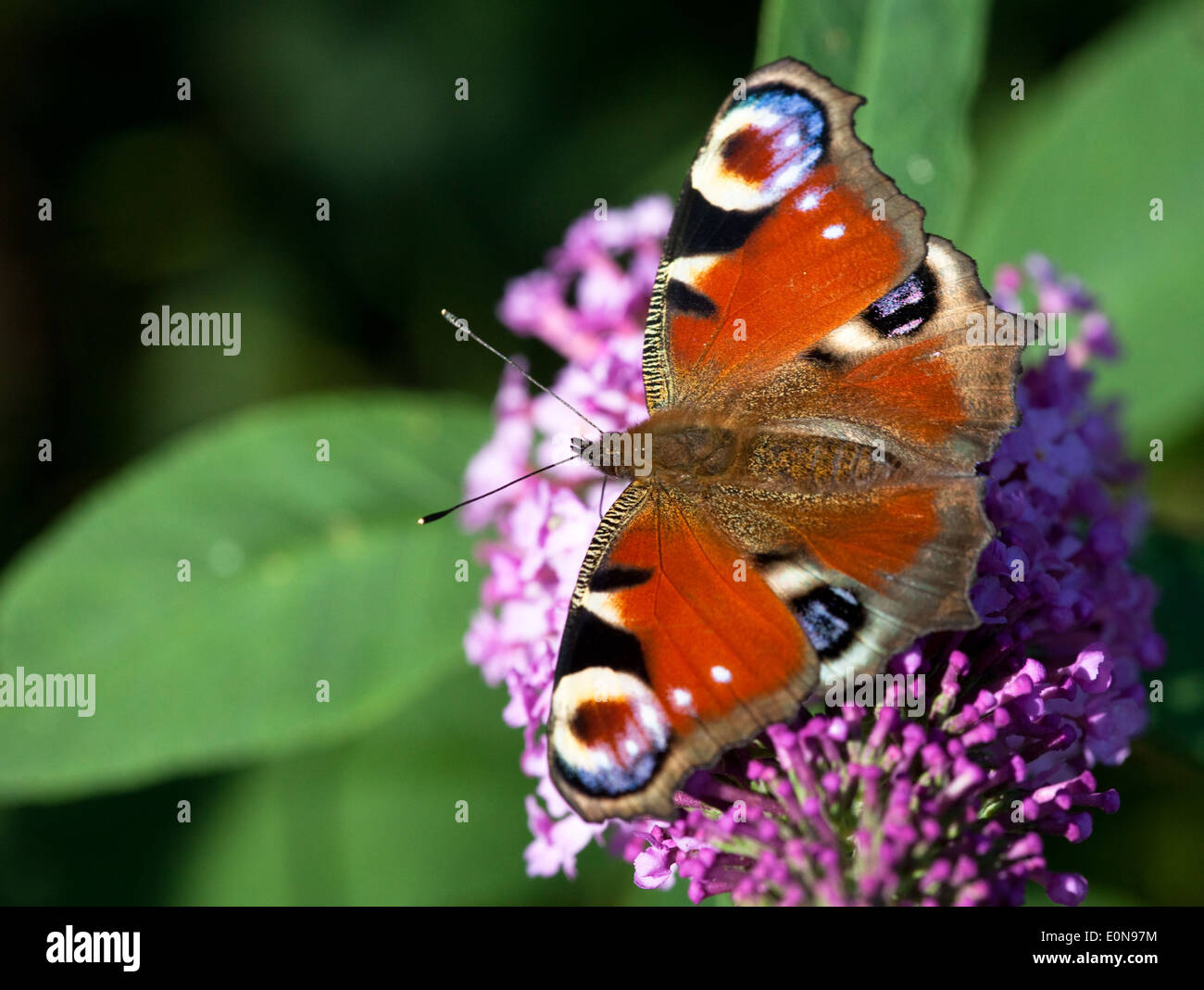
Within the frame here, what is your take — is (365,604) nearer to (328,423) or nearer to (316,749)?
(328,423)

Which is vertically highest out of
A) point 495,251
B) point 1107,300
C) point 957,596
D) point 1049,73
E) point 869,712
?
point 1049,73

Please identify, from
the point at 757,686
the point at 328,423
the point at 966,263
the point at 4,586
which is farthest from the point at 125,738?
the point at 966,263

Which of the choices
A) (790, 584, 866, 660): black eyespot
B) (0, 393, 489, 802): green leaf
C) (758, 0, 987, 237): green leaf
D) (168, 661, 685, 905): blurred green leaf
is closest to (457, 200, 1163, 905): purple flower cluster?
(790, 584, 866, 660): black eyespot

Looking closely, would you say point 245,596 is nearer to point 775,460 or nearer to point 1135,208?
point 775,460

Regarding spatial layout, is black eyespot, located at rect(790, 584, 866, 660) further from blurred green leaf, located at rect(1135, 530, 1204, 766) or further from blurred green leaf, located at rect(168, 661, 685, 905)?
blurred green leaf, located at rect(168, 661, 685, 905)

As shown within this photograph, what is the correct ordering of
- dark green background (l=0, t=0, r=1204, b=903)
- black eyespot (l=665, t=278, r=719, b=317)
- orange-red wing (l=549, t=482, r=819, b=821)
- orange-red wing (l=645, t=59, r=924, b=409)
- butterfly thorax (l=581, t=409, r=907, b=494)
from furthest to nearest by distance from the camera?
dark green background (l=0, t=0, r=1204, b=903) → black eyespot (l=665, t=278, r=719, b=317) → orange-red wing (l=645, t=59, r=924, b=409) → butterfly thorax (l=581, t=409, r=907, b=494) → orange-red wing (l=549, t=482, r=819, b=821)

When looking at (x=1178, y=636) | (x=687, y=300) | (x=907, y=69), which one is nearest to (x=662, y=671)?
(x=687, y=300)

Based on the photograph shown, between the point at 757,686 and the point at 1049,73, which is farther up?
the point at 1049,73
